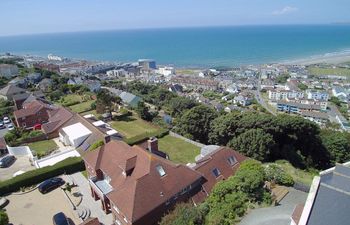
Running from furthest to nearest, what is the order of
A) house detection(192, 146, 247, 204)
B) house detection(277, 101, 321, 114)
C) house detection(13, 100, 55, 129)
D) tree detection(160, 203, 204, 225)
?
1. house detection(277, 101, 321, 114)
2. house detection(13, 100, 55, 129)
3. house detection(192, 146, 247, 204)
4. tree detection(160, 203, 204, 225)

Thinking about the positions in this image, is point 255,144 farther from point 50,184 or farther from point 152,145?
point 50,184

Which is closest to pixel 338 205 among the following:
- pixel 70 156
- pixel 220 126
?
pixel 220 126

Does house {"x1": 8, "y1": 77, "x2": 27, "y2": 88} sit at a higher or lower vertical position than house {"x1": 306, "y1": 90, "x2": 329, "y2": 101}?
higher

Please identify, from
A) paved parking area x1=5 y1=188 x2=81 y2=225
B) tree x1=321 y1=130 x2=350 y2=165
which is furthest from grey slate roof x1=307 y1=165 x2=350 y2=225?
tree x1=321 y1=130 x2=350 y2=165

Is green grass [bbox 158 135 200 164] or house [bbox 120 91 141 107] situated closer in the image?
green grass [bbox 158 135 200 164]

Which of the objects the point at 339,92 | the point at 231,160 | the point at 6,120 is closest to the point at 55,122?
the point at 6,120

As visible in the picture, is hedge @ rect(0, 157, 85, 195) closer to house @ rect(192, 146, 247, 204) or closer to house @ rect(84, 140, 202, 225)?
house @ rect(84, 140, 202, 225)
